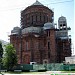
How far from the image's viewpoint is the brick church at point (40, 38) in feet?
221

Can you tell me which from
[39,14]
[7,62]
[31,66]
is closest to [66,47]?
[39,14]

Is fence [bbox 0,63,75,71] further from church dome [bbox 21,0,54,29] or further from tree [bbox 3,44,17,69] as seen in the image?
church dome [bbox 21,0,54,29]

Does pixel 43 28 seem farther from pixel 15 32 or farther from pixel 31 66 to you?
pixel 31 66

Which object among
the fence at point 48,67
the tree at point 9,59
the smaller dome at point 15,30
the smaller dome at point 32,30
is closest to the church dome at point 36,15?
the smaller dome at point 15,30

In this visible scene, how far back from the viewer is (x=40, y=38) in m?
68.9

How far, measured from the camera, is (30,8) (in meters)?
76.7

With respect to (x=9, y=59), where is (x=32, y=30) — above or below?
above

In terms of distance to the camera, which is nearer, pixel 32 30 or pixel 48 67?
pixel 48 67

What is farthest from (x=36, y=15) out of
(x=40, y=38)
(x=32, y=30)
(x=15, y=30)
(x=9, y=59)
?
(x=9, y=59)

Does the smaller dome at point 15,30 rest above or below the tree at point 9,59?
above

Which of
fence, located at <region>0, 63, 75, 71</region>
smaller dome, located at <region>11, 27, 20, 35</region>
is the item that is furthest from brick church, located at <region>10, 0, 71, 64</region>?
fence, located at <region>0, 63, 75, 71</region>

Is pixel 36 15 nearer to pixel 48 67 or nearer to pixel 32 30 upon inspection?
pixel 32 30

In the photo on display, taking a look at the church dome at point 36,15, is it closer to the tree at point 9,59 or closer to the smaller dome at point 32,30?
the smaller dome at point 32,30

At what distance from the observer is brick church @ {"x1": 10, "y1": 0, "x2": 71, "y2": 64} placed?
2653 inches
